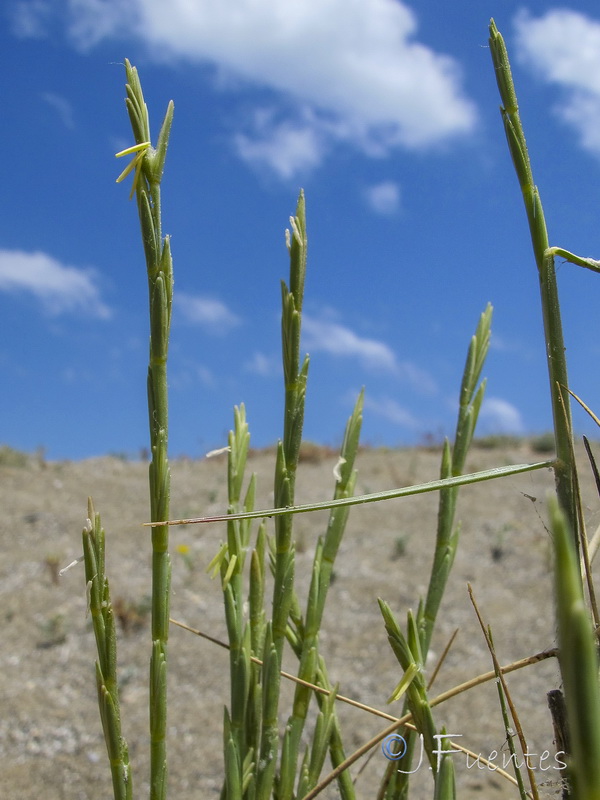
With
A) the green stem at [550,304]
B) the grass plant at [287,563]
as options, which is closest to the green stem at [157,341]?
the grass plant at [287,563]

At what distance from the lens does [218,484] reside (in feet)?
20.9

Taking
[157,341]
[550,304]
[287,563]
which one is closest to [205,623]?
[287,563]

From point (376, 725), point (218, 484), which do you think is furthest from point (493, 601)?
point (218, 484)

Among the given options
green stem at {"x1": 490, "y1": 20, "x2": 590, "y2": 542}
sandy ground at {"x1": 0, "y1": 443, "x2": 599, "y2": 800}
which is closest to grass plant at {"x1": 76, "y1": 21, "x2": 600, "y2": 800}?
green stem at {"x1": 490, "y1": 20, "x2": 590, "y2": 542}

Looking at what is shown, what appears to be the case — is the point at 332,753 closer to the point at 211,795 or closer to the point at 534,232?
the point at 534,232

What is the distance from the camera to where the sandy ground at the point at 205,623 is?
105 inches

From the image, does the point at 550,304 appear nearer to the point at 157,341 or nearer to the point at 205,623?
the point at 157,341

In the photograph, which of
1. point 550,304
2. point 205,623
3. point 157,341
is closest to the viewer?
point 550,304

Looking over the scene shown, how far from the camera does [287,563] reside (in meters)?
0.78

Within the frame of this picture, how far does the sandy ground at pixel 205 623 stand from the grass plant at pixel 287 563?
22 centimetres

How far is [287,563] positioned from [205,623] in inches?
129

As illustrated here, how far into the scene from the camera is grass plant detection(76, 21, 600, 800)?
0.54 metres

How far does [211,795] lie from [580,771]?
2522 millimetres

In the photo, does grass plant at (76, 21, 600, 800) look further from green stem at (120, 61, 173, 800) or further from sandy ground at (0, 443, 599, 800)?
sandy ground at (0, 443, 599, 800)
